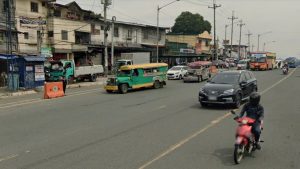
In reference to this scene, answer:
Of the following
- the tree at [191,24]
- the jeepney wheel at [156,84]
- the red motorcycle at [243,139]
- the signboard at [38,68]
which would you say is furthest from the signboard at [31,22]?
the tree at [191,24]

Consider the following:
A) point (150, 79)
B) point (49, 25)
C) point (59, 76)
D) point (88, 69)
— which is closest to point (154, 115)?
point (150, 79)

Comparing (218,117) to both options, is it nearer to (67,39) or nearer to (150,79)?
(150,79)

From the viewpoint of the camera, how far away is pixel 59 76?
114ft

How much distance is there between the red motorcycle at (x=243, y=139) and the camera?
26.5ft

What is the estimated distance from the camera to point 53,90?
2447cm

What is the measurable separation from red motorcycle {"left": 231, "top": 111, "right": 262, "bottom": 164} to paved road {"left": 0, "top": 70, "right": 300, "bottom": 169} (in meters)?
0.21

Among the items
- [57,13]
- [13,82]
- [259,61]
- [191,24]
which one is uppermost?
[191,24]

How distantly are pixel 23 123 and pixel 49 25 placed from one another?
3358 centimetres

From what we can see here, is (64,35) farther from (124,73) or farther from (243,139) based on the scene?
(243,139)

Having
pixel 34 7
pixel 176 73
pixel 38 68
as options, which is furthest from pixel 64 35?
pixel 38 68

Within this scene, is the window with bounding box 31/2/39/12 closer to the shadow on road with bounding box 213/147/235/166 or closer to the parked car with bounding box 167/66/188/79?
the parked car with bounding box 167/66/188/79

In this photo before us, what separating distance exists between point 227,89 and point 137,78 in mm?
11239

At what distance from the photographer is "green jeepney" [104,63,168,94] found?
26109 mm

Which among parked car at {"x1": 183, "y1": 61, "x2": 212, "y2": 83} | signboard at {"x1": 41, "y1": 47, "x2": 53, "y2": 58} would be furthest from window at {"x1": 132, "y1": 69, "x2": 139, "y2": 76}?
signboard at {"x1": 41, "y1": 47, "x2": 53, "y2": 58}
